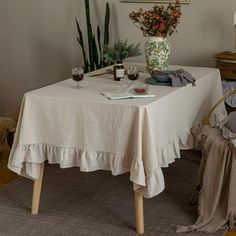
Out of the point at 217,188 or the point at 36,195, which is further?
the point at 36,195

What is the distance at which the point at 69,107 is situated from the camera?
3105 millimetres

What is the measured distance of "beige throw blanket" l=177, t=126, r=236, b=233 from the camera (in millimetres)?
3118

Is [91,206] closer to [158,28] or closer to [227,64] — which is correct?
[158,28]

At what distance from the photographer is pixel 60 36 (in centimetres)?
534

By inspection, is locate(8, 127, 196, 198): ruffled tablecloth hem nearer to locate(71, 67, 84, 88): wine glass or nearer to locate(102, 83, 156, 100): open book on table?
locate(102, 83, 156, 100): open book on table

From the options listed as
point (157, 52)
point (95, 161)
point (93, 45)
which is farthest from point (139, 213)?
point (93, 45)

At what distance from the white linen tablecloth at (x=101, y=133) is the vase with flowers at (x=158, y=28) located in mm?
446

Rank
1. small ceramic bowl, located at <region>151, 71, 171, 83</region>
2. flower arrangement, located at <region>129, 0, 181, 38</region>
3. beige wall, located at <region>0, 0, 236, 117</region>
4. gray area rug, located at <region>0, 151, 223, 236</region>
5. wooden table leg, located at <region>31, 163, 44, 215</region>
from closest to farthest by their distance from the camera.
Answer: gray area rug, located at <region>0, 151, 223, 236</region>
wooden table leg, located at <region>31, 163, 44, 215</region>
small ceramic bowl, located at <region>151, 71, 171, 83</region>
flower arrangement, located at <region>129, 0, 181, 38</region>
beige wall, located at <region>0, 0, 236, 117</region>

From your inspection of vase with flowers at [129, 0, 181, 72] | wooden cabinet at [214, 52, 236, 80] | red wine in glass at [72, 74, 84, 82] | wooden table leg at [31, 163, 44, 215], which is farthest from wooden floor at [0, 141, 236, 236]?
wooden cabinet at [214, 52, 236, 80]

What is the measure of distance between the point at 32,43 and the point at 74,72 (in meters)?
2.29

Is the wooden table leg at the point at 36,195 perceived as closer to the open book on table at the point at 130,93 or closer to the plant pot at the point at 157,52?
the open book on table at the point at 130,93

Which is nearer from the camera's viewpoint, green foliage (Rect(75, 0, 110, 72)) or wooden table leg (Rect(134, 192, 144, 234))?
wooden table leg (Rect(134, 192, 144, 234))

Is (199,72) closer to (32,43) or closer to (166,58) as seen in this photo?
(166,58)

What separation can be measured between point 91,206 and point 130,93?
0.82 meters
